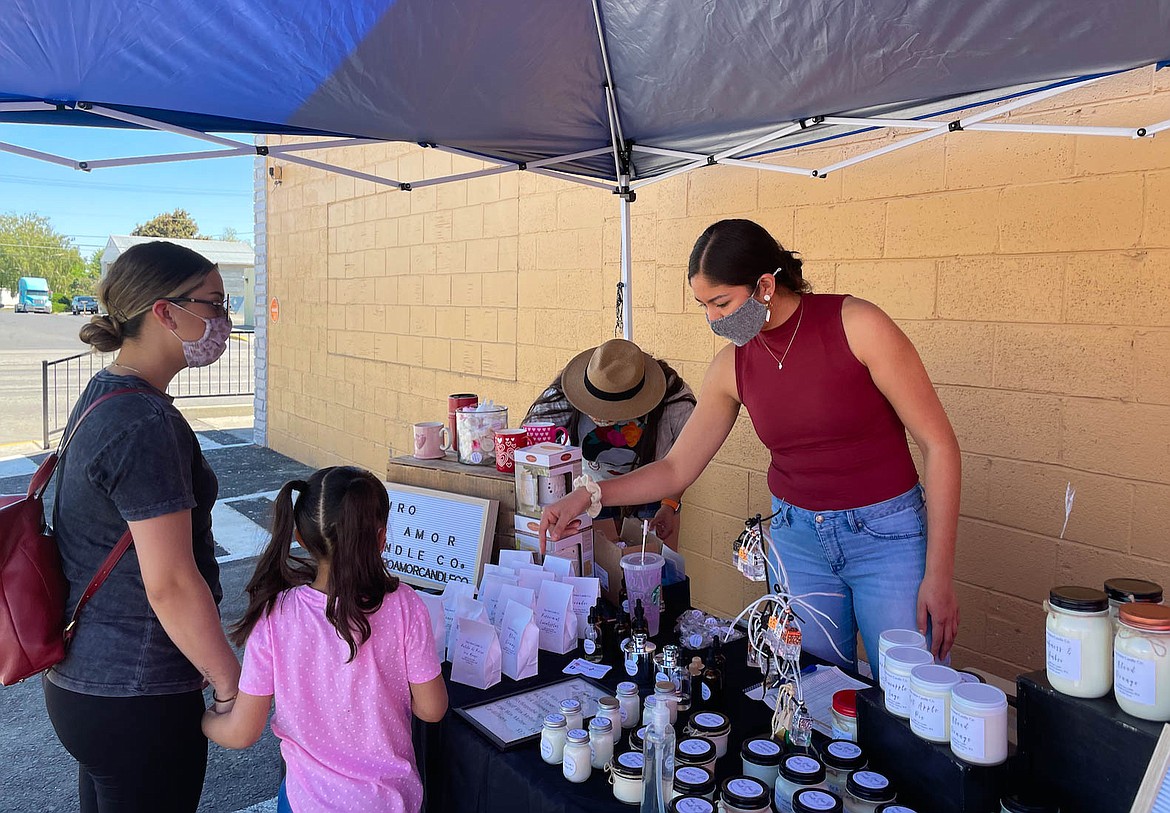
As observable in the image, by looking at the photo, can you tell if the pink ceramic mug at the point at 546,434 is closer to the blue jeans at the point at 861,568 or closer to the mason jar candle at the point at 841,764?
the blue jeans at the point at 861,568

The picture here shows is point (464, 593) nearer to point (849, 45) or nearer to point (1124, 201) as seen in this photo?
point (849, 45)

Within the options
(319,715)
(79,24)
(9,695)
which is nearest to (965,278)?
(319,715)

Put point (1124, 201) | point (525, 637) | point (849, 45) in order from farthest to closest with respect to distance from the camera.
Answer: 1. point (1124, 201)
2. point (849, 45)
3. point (525, 637)

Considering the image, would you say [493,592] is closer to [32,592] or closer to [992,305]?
[32,592]

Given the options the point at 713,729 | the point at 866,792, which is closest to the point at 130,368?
the point at 713,729

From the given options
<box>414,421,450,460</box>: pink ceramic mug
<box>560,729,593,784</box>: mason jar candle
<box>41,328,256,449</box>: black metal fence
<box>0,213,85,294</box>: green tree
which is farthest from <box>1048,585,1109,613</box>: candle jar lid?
<box>0,213,85,294</box>: green tree

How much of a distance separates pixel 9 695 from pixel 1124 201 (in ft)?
16.3

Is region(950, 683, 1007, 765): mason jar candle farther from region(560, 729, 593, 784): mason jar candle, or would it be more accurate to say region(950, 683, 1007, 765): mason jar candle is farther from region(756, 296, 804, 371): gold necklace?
region(756, 296, 804, 371): gold necklace

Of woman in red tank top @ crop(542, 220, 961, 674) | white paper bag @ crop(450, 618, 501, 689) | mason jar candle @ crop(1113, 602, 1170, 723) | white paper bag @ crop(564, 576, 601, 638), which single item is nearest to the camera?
mason jar candle @ crop(1113, 602, 1170, 723)

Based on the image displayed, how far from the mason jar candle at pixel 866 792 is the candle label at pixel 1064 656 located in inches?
12.1

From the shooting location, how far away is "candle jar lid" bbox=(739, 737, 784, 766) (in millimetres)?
1402

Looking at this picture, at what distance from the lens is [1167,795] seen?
105cm

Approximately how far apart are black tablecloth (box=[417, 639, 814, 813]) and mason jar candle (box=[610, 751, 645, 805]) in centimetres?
1

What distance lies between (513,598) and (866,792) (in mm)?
1083
